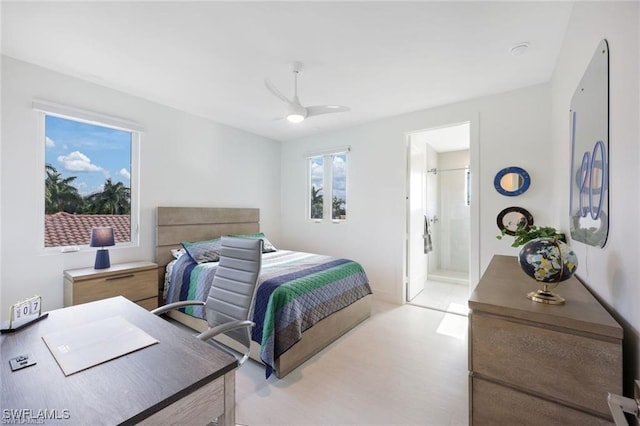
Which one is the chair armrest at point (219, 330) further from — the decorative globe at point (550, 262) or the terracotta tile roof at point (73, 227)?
the terracotta tile roof at point (73, 227)

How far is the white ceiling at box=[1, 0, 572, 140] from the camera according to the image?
1813 millimetres

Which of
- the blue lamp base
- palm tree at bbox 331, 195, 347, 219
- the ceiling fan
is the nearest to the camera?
the ceiling fan

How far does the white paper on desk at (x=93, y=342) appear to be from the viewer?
95cm

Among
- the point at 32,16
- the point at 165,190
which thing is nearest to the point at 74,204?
the point at 165,190

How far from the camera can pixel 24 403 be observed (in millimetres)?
745

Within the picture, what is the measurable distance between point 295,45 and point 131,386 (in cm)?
236

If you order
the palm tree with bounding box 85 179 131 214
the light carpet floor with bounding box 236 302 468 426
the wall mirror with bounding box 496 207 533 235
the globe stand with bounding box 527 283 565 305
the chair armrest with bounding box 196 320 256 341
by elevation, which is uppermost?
the palm tree with bounding box 85 179 131 214

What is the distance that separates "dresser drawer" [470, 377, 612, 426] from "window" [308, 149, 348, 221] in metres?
3.37

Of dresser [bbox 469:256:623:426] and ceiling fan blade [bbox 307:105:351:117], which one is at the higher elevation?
ceiling fan blade [bbox 307:105:351:117]

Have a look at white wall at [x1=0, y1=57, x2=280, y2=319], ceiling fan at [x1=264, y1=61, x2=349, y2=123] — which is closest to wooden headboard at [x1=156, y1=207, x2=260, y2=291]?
white wall at [x1=0, y1=57, x2=280, y2=319]

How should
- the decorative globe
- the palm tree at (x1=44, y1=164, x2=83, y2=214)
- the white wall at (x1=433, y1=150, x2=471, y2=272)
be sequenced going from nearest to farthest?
the decorative globe, the palm tree at (x1=44, y1=164, x2=83, y2=214), the white wall at (x1=433, y1=150, x2=471, y2=272)

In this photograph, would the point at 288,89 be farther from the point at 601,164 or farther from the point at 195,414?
the point at 195,414

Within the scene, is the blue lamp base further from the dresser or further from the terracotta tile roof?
the dresser

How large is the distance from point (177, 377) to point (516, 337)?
49.7 inches
